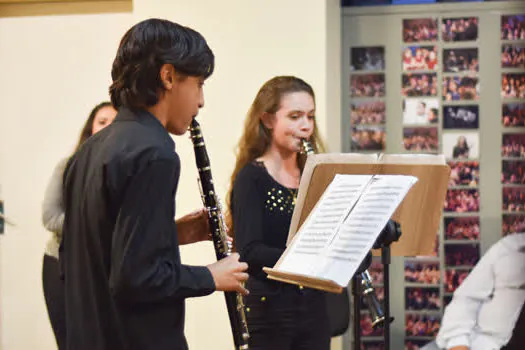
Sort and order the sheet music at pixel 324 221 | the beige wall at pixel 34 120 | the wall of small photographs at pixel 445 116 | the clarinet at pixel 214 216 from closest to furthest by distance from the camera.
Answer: the sheet music at pixel 324 221 → the clarinet at pixel 214 216 → the wall of small photographs at pixel 445 116 → the beige wall at pixel 34 120

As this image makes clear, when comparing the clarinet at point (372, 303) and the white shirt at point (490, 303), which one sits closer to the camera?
the clarinet at point (372, 303)

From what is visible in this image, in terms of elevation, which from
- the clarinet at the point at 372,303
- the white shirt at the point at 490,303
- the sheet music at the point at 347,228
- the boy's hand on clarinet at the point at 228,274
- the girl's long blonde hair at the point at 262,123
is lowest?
the white shirt at the point at 490,303

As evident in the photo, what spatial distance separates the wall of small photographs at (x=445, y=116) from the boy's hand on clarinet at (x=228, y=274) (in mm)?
2498

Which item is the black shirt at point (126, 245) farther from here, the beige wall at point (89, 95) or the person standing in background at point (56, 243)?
the beige wall at point (89, 95)

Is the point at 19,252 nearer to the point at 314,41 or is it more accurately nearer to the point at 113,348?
the point at 314,41

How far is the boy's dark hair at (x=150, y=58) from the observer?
1844 mm

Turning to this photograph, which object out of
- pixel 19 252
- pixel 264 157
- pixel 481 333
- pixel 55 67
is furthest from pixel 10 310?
pixel 481 333

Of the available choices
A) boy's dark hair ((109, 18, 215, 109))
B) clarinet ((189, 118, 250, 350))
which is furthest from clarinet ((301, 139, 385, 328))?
boy's dark hair ((109, 18, 215, 109))

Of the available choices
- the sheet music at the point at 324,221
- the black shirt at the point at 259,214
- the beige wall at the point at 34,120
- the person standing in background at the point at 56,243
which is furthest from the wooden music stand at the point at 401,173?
the beige wall at the point at 34,120

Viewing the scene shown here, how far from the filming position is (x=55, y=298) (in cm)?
351

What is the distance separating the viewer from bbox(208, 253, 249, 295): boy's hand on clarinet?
1.86m

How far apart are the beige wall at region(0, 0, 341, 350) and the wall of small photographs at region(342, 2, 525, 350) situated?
0.72 ft

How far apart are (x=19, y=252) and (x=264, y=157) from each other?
2045 millimetres

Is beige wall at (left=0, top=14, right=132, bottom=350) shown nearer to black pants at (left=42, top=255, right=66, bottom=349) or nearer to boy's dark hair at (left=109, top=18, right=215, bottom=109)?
black pants at (left=42, top=255, right=66, bottom=349)
